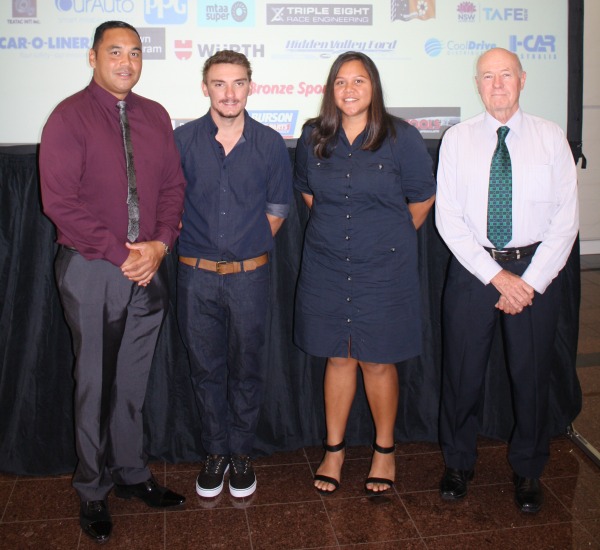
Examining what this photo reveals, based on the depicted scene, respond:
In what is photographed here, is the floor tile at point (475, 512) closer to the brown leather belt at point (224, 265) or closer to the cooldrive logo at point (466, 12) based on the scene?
the brown leather belt at point (224, 265)

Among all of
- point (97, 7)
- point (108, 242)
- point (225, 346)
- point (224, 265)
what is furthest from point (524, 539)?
point (97, 7)

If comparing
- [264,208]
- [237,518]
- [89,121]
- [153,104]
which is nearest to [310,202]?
[264,208]

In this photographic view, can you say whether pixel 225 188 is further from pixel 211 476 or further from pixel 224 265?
pixel 211 476

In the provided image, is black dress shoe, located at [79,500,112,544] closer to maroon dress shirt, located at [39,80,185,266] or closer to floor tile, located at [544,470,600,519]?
maroon dress shirt, located at [39,80,185,266]

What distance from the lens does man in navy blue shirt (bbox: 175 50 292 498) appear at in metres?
2.33

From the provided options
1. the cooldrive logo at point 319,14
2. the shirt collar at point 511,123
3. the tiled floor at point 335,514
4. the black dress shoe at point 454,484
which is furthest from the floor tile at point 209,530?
the cooldrive logo at point 319,14

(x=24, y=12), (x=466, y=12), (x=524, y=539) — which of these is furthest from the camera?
(x=466, y=12)

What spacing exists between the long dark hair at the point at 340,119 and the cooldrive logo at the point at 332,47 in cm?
59

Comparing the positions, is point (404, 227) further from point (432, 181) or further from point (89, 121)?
point (89, 121)

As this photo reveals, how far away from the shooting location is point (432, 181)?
7.88 ft

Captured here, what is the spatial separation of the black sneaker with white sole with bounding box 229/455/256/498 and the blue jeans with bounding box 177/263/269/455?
0.03m

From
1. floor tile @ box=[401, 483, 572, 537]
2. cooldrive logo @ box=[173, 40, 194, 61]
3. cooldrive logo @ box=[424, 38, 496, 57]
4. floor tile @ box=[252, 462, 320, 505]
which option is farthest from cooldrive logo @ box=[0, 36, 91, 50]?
floor tile @ box=[401, 483, 572, 537]

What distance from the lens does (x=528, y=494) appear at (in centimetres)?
245

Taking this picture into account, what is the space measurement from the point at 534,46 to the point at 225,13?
1403mm
